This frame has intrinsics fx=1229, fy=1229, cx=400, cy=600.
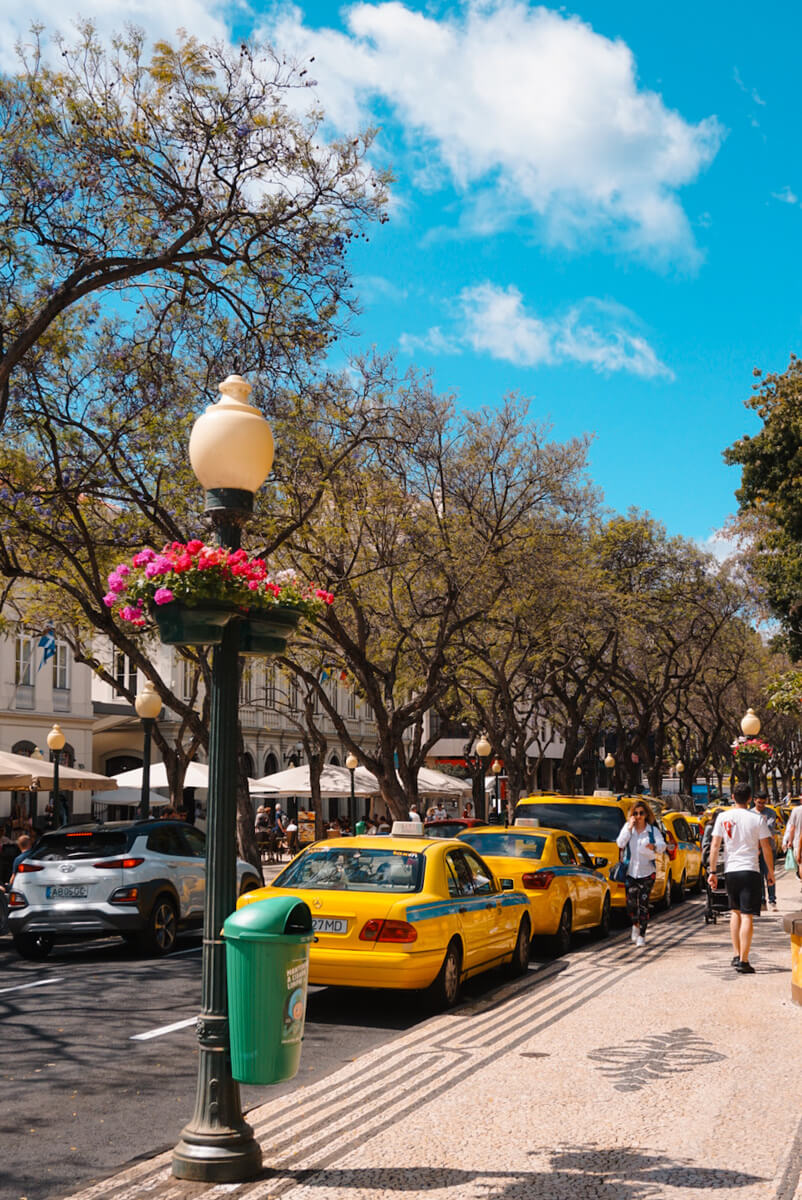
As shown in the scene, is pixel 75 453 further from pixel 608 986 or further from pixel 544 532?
pixel 608 986

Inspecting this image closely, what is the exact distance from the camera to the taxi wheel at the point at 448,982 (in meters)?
10.3

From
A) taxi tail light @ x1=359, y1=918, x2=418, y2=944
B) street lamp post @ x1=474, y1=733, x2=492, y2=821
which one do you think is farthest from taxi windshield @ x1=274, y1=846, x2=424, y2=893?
street lamp post @ x1=474, y1=733, x2=492, y2=821

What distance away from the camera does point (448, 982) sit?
10.4 m

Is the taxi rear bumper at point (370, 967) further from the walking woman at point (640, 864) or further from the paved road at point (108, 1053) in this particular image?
the walking woman at point (640, 864)

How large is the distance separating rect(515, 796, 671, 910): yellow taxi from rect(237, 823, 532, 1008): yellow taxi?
21.4ft

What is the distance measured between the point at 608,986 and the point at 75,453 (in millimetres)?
12613

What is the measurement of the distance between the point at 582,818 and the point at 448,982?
8.49 m

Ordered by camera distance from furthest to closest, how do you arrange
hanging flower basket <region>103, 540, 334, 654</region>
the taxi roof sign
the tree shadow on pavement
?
the taxi roof sign, hanging flower basket <region>103, 540, 334, 654</region>, the tree shadow on pavement

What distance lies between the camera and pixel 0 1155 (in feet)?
20.3

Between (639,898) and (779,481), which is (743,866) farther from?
(779,481)

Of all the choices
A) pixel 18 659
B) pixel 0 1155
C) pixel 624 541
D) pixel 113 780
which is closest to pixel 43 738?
pixel 18 659

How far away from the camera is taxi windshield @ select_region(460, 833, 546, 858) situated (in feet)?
47.3

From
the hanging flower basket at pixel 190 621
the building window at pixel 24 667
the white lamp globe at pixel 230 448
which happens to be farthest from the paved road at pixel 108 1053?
the building window at pixel 24 667

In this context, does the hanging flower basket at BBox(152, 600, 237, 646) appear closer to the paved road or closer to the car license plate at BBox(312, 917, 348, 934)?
the paved road
